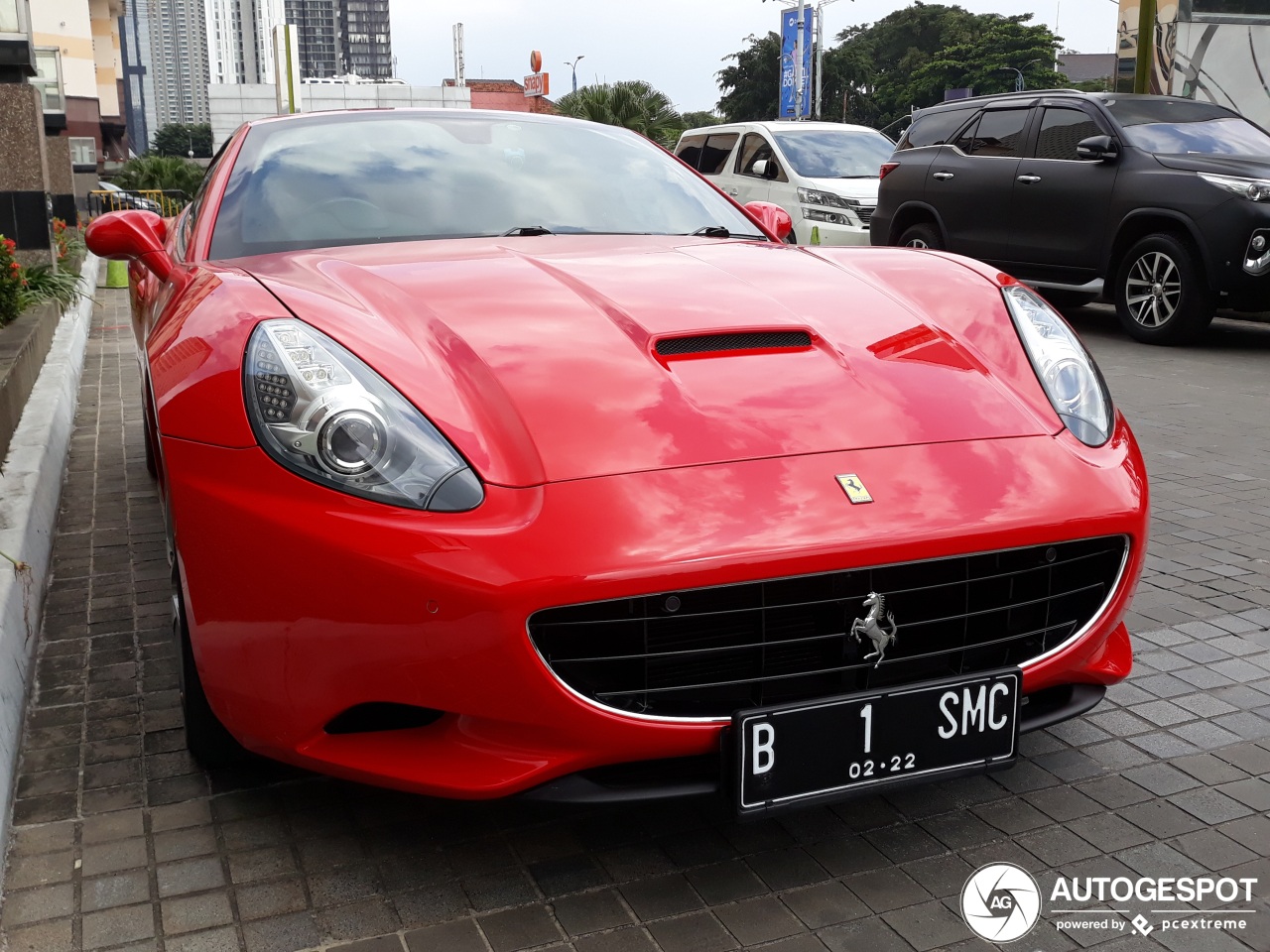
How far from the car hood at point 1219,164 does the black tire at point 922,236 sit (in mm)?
2150

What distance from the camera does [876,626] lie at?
209cm

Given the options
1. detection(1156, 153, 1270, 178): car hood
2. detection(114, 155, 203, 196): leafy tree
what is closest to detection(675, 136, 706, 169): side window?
detection(1156, 153, 1270, 178): car hood

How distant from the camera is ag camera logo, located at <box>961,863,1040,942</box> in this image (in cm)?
209

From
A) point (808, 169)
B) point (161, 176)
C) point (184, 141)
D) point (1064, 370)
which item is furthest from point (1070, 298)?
point (184, 141)

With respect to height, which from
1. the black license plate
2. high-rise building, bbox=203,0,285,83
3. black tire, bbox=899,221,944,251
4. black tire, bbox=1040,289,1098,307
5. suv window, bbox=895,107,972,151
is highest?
high-rise building, bbox=203,0,285,83

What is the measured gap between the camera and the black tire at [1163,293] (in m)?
8.41

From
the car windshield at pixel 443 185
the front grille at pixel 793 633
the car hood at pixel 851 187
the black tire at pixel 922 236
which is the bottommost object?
the front grille at pixel 793 633

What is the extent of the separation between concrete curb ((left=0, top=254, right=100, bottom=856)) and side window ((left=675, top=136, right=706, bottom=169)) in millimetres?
8732

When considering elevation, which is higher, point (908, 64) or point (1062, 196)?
point (908, 64)

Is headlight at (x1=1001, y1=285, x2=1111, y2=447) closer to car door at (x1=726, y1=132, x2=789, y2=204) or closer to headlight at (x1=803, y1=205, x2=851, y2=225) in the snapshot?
headlight at (x1=803, y1=205, x2=851, y2=225)

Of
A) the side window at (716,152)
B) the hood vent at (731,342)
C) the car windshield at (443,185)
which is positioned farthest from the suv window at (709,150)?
the hood vent at (731,342)

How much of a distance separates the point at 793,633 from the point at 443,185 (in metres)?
1.85

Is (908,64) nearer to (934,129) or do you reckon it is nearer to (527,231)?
(934,129)

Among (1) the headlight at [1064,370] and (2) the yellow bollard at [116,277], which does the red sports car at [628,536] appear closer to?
(1) the headlight at [1064,370]
